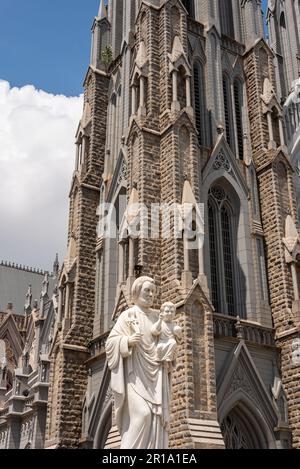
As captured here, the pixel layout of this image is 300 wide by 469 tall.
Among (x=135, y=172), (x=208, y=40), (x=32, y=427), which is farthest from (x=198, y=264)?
(x=32, y=427)

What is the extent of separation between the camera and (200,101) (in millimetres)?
24031

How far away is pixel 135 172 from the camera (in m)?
21.1

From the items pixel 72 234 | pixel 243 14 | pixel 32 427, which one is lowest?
pixel 32 427

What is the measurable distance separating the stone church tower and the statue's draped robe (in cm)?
898

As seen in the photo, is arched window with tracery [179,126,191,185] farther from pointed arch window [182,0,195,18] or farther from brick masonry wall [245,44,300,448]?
pointed arch window [182,0,195,18]

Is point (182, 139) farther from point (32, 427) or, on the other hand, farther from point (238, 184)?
point (32, 427)

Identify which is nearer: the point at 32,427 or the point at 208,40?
the point at 208,40

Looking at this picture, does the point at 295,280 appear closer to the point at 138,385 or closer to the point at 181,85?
the point at 181,85

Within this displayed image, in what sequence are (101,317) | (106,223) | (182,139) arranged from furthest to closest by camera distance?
(106,223) → (101,317) → (182,139)

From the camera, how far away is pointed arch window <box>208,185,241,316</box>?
2102cm

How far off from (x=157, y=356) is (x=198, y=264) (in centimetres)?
1165

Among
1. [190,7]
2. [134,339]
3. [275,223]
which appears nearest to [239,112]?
[275,223]

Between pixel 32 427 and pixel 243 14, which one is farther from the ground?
pixel 243 14

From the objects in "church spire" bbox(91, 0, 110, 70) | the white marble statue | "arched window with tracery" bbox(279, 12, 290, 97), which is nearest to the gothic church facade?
"church spire" bbox(91, 0, 110, 70)
